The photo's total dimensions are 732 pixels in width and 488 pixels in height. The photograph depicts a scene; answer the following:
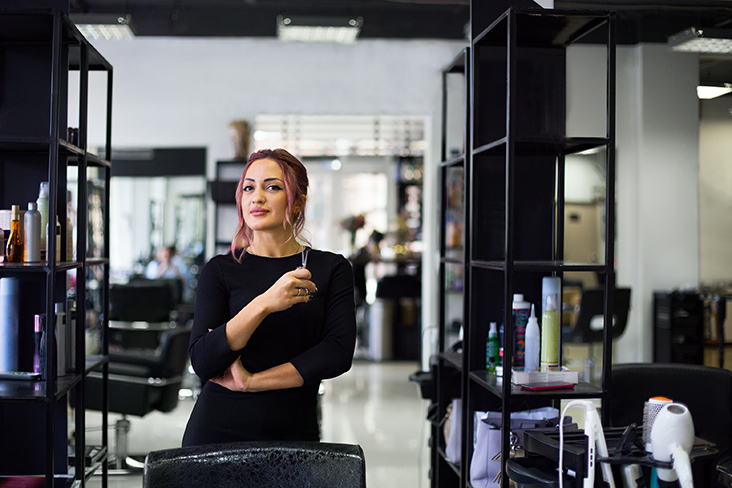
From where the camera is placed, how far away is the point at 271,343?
1847 millimetres

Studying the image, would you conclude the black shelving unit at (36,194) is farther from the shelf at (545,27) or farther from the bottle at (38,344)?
the shelf at (545,27)

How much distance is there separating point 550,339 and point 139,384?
8.07 ft

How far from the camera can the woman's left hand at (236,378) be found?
5.82 feet

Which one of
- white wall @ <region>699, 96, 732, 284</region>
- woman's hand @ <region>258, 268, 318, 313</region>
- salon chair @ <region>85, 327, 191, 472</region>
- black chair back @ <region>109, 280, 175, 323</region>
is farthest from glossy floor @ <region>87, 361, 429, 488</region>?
white wall @ <region>699, 96, 732, 284</region>

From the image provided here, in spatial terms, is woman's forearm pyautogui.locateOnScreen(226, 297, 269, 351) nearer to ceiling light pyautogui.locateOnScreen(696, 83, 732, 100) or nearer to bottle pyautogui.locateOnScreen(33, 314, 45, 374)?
bottle pyautogui.locateOnScreen(33, 314, 45, 374)

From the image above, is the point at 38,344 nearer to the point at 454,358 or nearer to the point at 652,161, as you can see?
the point at 454,358

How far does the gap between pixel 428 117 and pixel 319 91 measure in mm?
1096

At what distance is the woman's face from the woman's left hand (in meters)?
→ 0.37

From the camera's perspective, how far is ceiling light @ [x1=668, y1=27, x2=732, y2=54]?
5062 millimetres

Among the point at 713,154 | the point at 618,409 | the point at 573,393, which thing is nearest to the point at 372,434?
the point at 618,409

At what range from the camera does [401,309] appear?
25.3 ft

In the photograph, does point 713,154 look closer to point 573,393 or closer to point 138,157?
point 573,393

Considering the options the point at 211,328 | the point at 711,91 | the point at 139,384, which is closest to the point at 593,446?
the point at 211,328

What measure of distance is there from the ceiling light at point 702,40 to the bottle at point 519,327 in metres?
3.77
